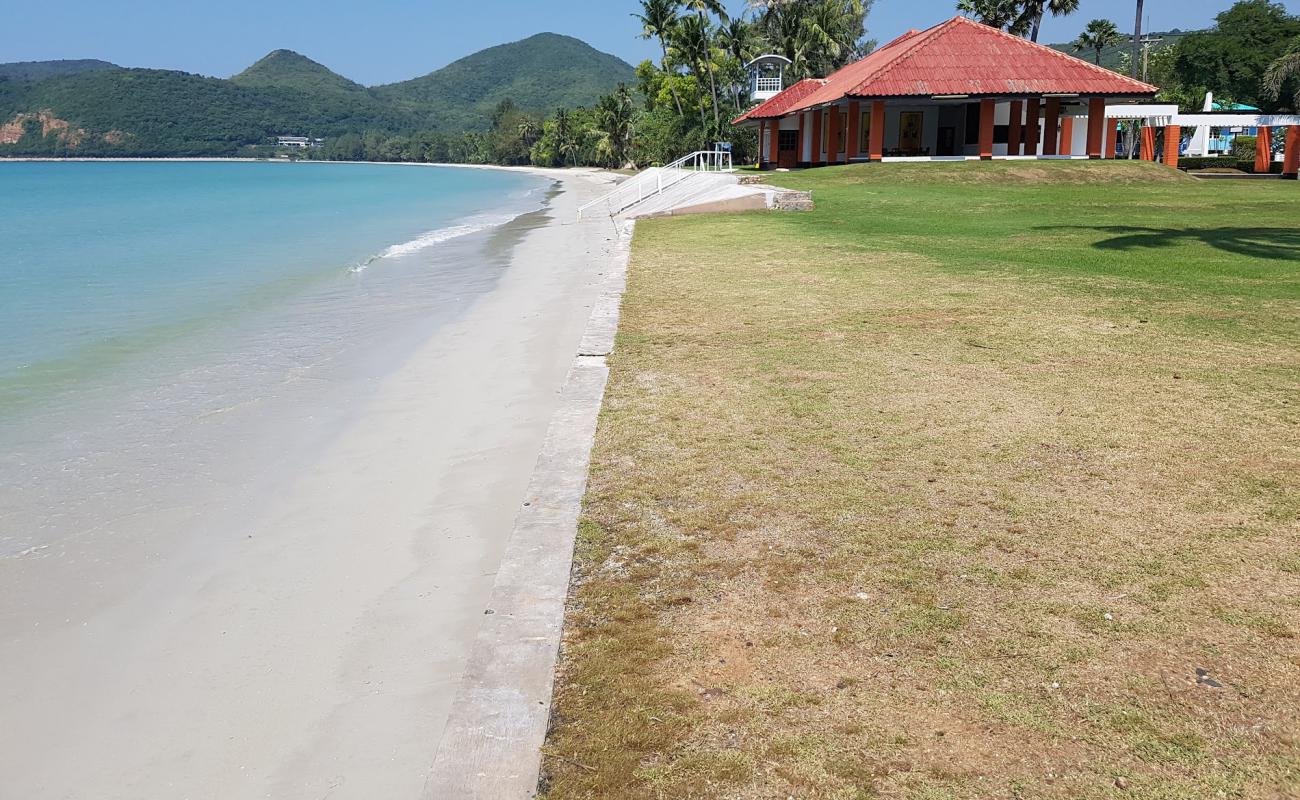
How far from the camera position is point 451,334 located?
35.3ft

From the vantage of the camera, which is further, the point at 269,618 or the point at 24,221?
the point at 24,221

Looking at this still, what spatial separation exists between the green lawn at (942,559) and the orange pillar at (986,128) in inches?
1037

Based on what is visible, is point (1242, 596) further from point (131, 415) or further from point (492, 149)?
point (492, 149)

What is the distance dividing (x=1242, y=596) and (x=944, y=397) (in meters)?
2.73

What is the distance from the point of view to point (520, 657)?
3.17m

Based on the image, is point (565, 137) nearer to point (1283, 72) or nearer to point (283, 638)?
point (1283, 72)

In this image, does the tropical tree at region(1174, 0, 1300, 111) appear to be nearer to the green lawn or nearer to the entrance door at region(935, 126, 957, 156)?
the entrance door at region(935, 126, 957, 156)

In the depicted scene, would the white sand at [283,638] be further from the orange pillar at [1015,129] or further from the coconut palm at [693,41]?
the coconut palm at [693,41]

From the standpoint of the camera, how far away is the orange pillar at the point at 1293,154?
3272 cm

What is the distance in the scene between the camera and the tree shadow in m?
13.0

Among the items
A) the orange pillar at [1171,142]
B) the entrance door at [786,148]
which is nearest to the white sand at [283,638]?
the orange pillar at [1171,142]

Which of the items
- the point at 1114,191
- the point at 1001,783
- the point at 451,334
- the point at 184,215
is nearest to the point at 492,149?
the point at 184,215

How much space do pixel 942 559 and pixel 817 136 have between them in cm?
3869

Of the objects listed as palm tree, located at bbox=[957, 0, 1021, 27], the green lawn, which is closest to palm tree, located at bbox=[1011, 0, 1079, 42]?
palm tree, located at bbox=[957, 0, 1021, 27]
